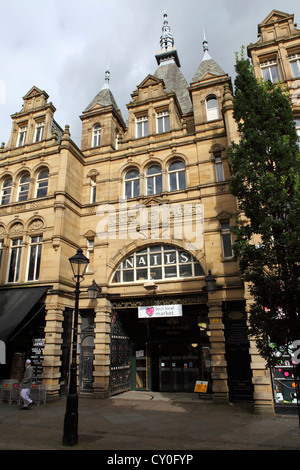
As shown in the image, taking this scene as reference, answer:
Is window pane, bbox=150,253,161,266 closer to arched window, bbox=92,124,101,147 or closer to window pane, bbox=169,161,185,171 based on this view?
window pane, bbox=169,161,185,171

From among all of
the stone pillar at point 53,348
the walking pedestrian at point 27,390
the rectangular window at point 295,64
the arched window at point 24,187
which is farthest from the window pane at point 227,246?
the arched window at point 24,187

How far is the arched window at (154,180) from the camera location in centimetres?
1729

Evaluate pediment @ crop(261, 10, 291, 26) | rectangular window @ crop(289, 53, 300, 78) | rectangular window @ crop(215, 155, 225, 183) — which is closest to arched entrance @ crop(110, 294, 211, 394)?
rectangular window @ crop(215, 155, 225, 183)

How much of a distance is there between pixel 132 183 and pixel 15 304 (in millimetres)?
9069

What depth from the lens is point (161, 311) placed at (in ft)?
47.6

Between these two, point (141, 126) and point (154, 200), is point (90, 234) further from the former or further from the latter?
point (141, 126)

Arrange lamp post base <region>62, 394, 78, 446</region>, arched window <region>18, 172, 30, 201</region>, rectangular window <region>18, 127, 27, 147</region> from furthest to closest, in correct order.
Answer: rectangular window <region>18, 127, 27, 147</region> < arched window <region>18, 172, 30, 201</region> < lamp post base <region>62, 394, 78, 446</region>

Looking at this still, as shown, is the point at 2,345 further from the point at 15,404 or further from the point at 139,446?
the point at 139,446

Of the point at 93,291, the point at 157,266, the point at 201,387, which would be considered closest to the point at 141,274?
the point at 157,266

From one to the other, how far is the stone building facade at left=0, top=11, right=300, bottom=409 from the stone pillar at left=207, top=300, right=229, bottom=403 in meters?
0.04

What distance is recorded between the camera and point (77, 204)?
17.7 metres

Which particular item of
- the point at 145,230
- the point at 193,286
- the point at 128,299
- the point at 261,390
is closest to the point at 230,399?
the point at 261,390

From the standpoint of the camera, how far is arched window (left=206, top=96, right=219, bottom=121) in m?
17.6

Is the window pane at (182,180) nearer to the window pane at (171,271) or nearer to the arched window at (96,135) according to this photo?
the window pane at (171,271)
